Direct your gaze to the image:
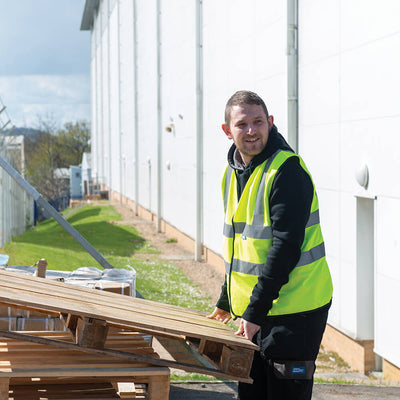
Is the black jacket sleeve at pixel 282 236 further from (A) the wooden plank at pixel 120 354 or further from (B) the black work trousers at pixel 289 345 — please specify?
(A) the wooden plank at pixel 120 354

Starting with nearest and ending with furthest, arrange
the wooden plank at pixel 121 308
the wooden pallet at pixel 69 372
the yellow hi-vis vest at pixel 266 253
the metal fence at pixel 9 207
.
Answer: the wooden plank at pixel 121 308 → the yellow hi-vis vest at pixel 266 253 → the wooden pallet at pixel 69 372 → the metal fence at pixel 9 207

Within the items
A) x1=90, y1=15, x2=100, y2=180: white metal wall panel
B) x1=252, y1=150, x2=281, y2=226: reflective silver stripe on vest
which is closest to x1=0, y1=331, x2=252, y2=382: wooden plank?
x1=252, y1=150, x2=281, y2=226: reflective silver stripe on vest

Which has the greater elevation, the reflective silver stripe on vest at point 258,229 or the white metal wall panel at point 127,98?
the white metal wall panel at point 127,98

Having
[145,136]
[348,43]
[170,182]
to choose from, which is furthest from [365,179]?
[145,136]

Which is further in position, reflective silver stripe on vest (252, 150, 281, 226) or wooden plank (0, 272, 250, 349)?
reflective silver stripe on vest (252, 150, 281, 226)

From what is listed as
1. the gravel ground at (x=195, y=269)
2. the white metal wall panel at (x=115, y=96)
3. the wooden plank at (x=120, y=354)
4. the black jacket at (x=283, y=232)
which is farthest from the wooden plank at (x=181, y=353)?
the white metal wall panel at (x=115, y=96)

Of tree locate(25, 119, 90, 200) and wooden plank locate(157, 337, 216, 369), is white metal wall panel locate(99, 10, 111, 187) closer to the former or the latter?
tree locate(25, 119, 90, 200)

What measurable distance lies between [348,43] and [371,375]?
386cm

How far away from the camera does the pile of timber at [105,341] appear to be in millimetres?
3393

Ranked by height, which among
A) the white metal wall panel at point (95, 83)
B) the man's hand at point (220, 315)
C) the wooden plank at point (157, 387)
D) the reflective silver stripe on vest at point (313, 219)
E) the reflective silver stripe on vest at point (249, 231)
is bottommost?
the wooden plank at point (157, 387)

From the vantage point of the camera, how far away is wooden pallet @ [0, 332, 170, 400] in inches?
142

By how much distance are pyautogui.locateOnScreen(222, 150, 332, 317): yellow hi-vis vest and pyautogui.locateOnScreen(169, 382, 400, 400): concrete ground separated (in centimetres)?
254

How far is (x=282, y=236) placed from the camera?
3.37 m

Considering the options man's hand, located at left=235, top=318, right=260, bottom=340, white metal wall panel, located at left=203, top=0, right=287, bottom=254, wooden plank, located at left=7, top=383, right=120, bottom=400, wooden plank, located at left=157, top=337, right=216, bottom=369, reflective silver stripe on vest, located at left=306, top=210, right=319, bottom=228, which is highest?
white metal wall panel, located at left=203, top=0, right=287, bottom=254
